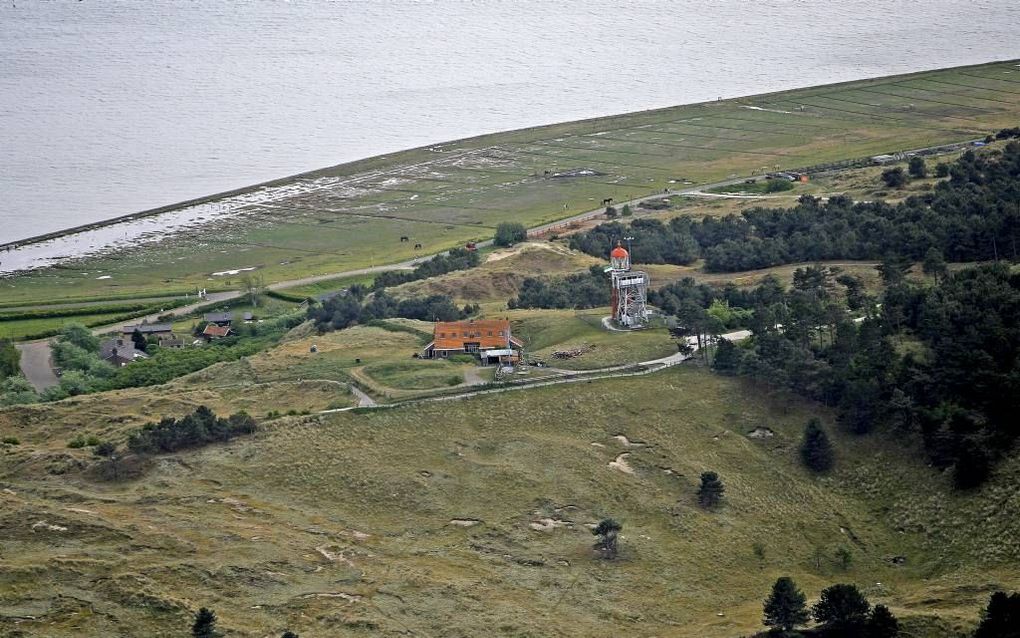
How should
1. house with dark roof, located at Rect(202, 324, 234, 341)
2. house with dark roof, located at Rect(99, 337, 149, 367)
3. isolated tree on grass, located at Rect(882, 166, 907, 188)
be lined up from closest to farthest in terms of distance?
house with dark roof, located at Rect(99, 337, 149, 367) < house with dark roof, located at Rect(202, 324, 234, 341) < isolated tree on grass, located at Rect(882, 166, 907, 188)

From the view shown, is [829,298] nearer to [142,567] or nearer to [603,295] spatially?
→ [603,295]

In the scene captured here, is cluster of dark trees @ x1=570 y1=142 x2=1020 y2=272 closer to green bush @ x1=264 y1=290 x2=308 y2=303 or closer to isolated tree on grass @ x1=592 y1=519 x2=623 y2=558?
green bush @ x1=264 y1=290 x2=308 y2=303

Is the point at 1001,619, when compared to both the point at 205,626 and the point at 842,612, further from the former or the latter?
the point at 205,626

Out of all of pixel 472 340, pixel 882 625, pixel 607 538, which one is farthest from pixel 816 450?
pixel 472 340

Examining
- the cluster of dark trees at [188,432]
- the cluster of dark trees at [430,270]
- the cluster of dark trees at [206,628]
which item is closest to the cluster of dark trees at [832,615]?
the cluster of dark trees at [206,628]

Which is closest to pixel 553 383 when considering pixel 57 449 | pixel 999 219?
pixel 57 449

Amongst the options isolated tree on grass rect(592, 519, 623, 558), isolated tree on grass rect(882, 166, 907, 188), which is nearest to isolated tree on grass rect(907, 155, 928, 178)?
isolated tree on grass rect(882, 166, 907, 188)

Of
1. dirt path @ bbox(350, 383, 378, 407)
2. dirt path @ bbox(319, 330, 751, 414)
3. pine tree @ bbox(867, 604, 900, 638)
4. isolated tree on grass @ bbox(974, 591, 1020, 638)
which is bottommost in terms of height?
pine tree @ bbox(867, 604, 900, 638)
